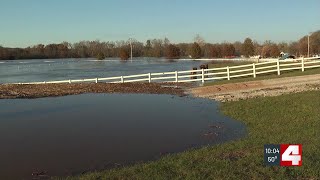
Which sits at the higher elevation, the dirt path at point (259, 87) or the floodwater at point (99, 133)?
the dirt path at point (259, 87)

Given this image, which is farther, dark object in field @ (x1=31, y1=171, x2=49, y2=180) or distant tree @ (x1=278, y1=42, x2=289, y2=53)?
distant tree @ (x1=278, y1=42, x2=289, y2=53)

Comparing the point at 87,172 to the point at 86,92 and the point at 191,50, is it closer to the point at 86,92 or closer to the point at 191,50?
the point at 86,92

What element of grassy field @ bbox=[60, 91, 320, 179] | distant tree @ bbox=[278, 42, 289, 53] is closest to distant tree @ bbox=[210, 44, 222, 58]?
distant tree @ bbox=[278, 42, 289, 53]

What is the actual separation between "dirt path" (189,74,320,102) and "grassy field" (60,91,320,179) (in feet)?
24.0

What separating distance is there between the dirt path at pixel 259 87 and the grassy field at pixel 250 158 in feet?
24.0

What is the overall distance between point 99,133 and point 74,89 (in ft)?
56.8

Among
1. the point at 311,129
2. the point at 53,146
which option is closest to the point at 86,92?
the point at 53,146

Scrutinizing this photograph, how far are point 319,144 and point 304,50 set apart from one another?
98.8 m

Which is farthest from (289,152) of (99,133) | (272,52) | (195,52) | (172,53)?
(172,53)

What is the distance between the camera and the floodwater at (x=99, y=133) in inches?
383

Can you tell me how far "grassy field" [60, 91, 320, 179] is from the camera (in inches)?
290

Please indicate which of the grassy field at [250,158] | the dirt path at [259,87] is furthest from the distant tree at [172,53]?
the grassy field at [250,158]
